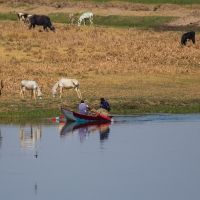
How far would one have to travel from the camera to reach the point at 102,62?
45688mm

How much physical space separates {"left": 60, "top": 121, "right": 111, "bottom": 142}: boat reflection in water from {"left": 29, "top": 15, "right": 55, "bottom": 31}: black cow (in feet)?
84.4

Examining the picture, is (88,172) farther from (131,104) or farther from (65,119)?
(131,104)

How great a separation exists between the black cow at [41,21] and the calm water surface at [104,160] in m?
25.0

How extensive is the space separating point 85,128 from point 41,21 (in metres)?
27.3

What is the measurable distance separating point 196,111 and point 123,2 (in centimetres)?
4494

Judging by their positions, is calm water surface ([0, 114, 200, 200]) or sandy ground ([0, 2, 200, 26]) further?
sandy ground ([0, 2, 200, 26])

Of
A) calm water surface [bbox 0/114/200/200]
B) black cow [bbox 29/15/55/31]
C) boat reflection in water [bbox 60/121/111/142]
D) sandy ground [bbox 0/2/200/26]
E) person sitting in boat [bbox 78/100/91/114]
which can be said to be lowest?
calm water surface [bbox 0/114/200/200]

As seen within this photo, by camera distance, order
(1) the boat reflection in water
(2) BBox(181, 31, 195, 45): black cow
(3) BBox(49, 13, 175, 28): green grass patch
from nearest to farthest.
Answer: (1) the boat reflection in water < (2) BBox(181, 31, 195, 45): black cow < (3) BBox(49, 13, 175, 28): green grass patch

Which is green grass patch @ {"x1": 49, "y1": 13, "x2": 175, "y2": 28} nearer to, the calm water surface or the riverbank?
the riverbank

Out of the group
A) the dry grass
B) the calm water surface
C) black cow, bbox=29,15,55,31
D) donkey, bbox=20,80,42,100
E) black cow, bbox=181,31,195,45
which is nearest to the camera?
the calm water surface

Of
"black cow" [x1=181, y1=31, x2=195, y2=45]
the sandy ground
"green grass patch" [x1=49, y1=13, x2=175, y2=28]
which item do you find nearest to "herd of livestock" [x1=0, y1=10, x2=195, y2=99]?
"black cow" [x1=181, y1=31, x2=195, y2=45]

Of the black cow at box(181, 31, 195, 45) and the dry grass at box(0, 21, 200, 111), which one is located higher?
the black cow at box(181, 31, 195, 45)

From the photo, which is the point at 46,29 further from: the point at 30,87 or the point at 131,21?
the point at 30,87

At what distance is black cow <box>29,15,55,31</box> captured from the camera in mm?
57469
